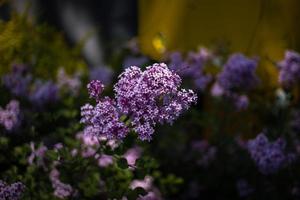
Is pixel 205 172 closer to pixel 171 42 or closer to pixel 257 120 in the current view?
pixel 257 120

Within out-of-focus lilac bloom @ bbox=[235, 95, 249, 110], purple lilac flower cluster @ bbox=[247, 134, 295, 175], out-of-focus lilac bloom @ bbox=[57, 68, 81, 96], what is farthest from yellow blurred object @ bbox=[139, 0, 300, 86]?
purple lilac flower cluster @ bbox=[247, 134, 295, 175]

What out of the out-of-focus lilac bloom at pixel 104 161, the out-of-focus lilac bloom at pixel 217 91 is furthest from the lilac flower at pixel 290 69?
the out-of-focus lilac bloom at pixel 104 161

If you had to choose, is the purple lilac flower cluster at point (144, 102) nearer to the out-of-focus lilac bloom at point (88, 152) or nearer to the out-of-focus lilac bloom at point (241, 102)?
the out-of-focus lilac bloom at point (88, 152)

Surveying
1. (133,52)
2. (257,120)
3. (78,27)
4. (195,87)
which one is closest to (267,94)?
(257,120)

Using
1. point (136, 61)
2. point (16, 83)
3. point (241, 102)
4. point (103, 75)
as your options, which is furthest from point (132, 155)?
point (136, 61)

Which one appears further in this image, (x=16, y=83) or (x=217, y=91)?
(x=217, y=91)

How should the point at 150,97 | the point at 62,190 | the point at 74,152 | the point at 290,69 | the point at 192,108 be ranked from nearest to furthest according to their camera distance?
the point at 150,97 → the point at 62,190 → the point at 74,152 → the point at 290,69 → the point at 192,108

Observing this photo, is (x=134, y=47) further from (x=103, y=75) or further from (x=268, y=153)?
(x=268, y=153)
